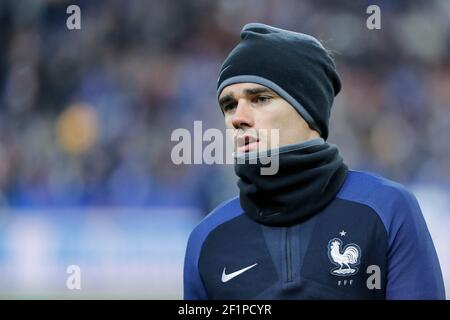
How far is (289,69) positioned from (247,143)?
25 cm

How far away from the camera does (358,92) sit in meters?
8.45

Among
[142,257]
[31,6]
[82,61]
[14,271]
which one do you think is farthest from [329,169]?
[31,6]

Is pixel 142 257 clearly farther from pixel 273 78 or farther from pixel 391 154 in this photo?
pixel 273 78

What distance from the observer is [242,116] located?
2379 millimetres

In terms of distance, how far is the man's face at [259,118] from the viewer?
239 cm

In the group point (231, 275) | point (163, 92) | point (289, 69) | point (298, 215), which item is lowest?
A: point (231, 275)

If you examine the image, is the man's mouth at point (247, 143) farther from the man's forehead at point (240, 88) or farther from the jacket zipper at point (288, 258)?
the jacket zipper at point (288, 258)

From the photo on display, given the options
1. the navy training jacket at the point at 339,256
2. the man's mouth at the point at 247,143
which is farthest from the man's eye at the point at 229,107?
the navy training jacket at the point at 339,256

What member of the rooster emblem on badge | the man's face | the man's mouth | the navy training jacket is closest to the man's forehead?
the man's face

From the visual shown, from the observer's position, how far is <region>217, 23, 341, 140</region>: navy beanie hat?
2416 millimetres

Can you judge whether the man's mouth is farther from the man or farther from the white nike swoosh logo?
the white nike swoosh logo

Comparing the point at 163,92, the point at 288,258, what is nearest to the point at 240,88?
the point at 288,258

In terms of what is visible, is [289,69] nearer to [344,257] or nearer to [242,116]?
[242,116]

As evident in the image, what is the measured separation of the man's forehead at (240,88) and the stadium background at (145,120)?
4.16m
